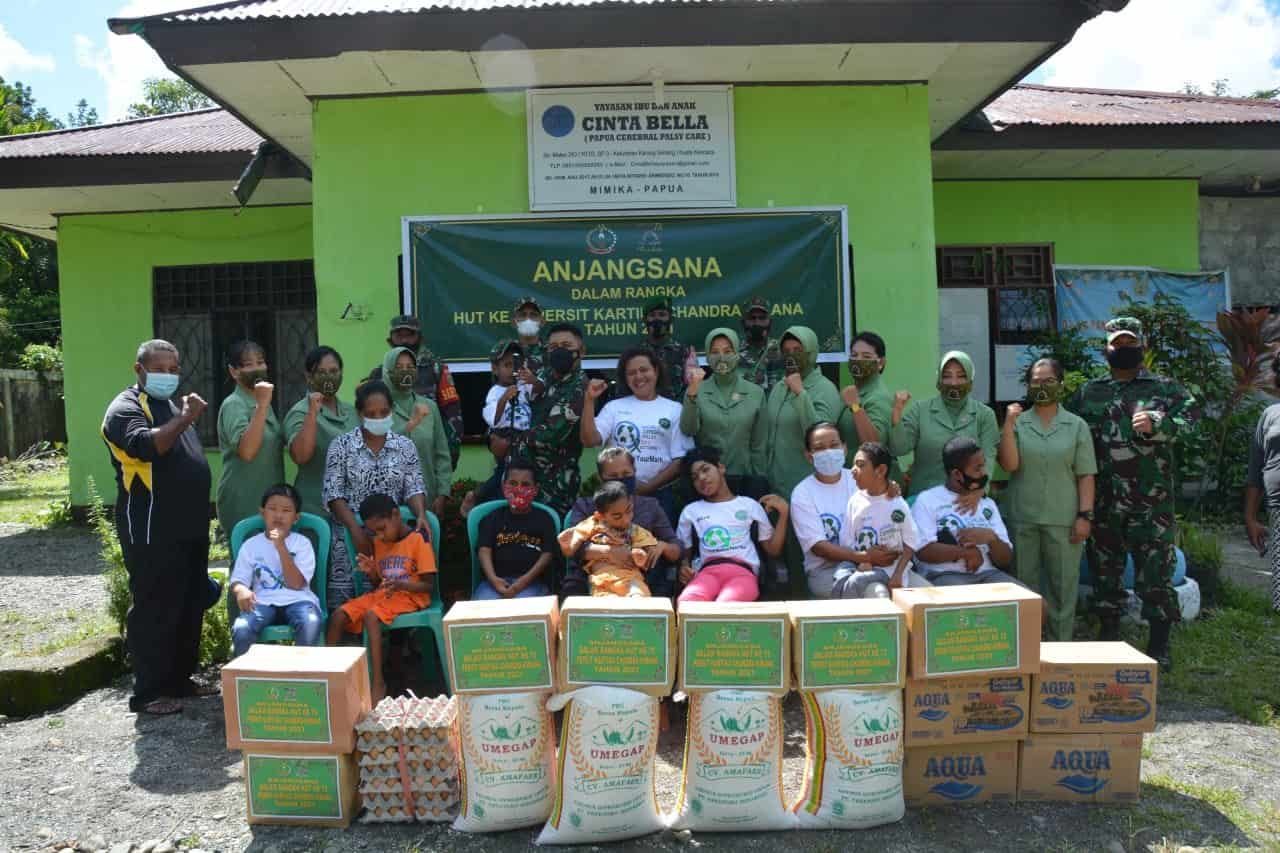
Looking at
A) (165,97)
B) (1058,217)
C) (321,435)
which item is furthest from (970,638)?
(165,97)

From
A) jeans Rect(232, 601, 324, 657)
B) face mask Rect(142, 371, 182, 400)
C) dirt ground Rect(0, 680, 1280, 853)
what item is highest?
face mask Rect(142, 371, 182, 400)

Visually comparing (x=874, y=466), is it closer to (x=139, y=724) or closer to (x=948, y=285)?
(x=139, y=724)

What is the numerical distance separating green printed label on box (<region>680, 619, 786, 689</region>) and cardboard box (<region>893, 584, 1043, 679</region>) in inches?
19.5

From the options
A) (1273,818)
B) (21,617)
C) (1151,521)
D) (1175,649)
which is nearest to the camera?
(1273,818)

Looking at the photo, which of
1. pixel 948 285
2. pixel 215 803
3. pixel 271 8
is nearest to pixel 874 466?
pixel 215 803

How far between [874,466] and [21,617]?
18.2 feet

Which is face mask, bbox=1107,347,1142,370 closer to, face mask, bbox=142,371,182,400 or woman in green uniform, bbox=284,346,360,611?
woman in green uniform, bbox=284,346,360,611

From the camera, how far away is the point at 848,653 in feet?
10.0

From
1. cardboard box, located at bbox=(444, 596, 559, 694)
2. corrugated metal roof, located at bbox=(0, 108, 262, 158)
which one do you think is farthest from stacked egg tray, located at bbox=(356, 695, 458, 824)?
corrugated metal roof, located at bbox=(0, 108, 262, 158)

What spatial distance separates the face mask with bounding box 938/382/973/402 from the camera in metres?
4.70

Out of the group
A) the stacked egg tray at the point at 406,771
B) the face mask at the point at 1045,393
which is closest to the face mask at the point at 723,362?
the face mask at the point at 1045,393

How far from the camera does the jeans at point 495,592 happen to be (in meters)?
4.29

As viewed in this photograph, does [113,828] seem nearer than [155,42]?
Yes

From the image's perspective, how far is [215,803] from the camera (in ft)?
11.0
